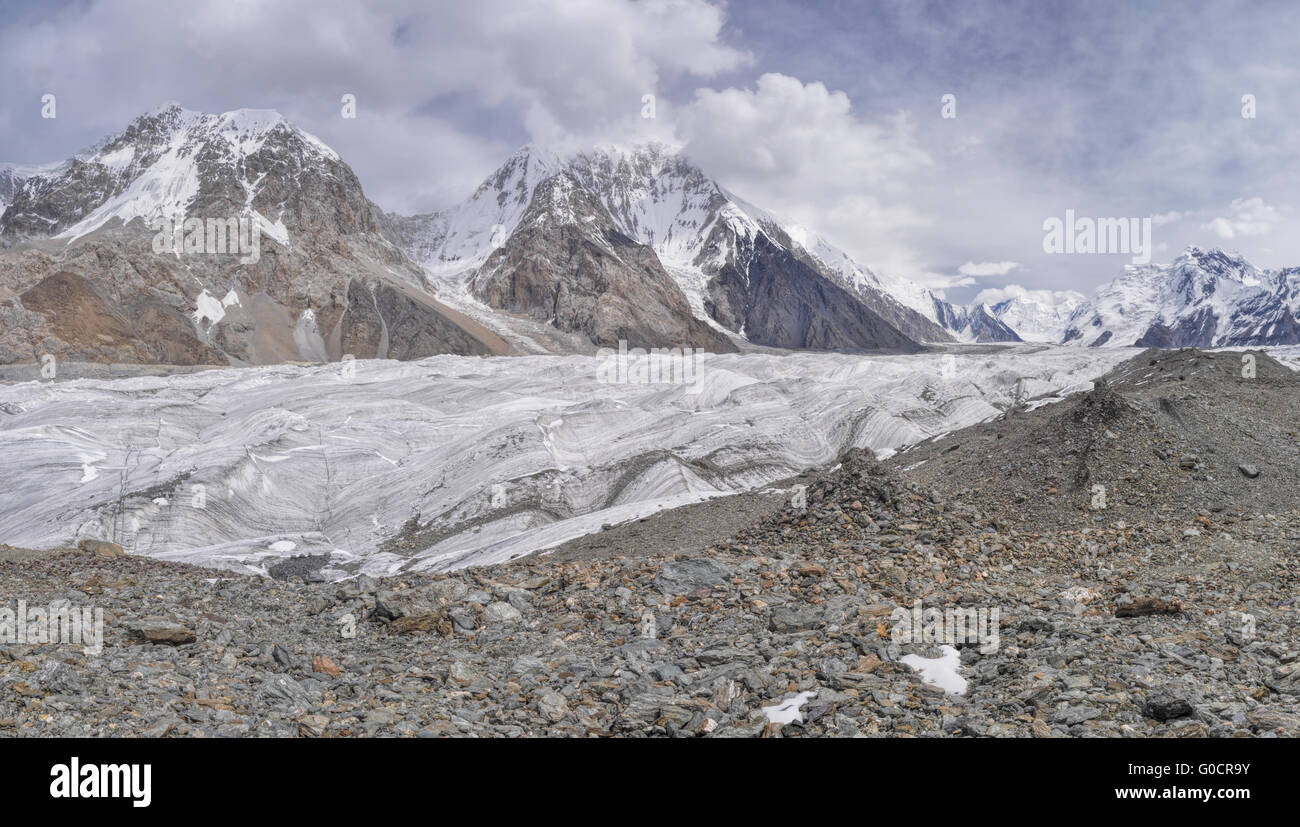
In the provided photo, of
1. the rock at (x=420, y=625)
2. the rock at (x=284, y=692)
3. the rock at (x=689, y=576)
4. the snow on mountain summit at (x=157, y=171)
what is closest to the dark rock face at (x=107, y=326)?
the snow on mountain summit at (x=157, y=171)

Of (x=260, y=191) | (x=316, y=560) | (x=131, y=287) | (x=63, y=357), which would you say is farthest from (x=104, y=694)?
(x=260, y=191)

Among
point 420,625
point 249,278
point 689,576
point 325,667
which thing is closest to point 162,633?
point 325,667

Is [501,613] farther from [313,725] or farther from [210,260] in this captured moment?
[210,260]

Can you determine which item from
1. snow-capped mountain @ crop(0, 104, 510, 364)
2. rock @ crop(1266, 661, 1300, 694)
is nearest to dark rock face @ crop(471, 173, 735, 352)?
snow-capped mountain @ crop(0, 104, 510, 364)

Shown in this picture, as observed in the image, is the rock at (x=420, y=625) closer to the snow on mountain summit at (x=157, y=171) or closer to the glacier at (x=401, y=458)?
the glacier at (x=401, y=458)

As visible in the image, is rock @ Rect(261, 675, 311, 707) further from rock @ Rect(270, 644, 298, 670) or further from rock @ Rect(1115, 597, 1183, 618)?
rock @ Rect(1115, 597, 1183, 618)
